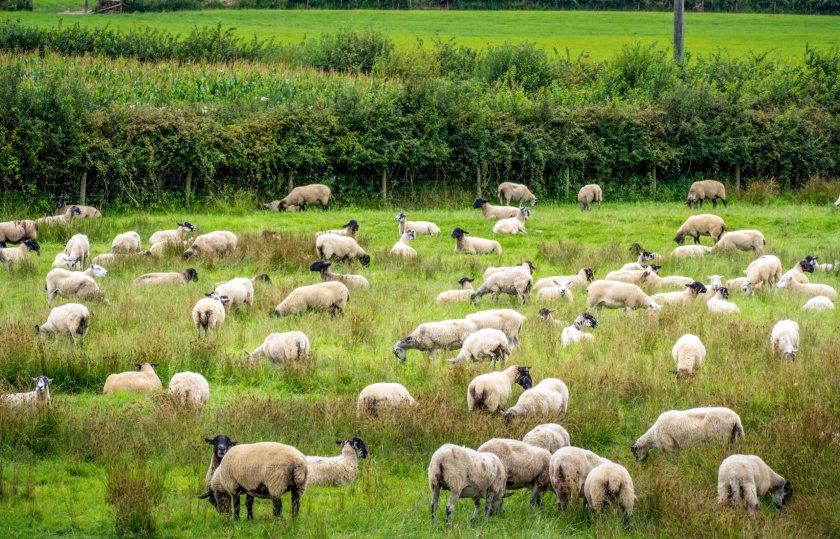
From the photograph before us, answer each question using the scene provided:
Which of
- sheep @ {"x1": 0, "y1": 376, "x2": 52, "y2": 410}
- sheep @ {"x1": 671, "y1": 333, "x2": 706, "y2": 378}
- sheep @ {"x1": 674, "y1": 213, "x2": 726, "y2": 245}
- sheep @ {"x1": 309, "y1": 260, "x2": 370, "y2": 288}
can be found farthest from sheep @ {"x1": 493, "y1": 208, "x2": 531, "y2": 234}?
sheep @ {"x1": 0, "y1": 376, "x2": 52, "y2": 410}

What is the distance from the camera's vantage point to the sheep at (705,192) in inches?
1585

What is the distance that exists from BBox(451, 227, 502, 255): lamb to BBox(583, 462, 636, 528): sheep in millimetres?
17592

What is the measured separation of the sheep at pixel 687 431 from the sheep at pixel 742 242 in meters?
15.6

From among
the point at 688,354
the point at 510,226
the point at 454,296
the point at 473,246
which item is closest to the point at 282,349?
the point at 454,296

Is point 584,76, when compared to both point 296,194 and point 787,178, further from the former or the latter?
point 296,194

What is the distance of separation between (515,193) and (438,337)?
2383 centimetres

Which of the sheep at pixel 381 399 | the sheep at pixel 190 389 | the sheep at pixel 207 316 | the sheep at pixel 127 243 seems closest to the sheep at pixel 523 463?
the sheep at pixel 381 399

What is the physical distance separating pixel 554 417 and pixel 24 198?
2561 centimetres

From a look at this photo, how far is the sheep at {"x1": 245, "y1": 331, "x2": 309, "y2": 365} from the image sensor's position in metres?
17.0

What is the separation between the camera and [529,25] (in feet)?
292

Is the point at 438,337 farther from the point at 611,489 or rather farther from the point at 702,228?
the point at 702,228

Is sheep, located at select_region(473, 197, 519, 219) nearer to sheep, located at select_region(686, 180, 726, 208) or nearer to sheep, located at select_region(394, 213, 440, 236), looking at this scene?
sheep, located at select_region(394, 213, 440, 236)

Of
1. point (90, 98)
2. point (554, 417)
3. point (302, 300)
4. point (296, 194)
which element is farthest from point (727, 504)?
point (90, 98)

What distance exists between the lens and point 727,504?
11.4 metres
